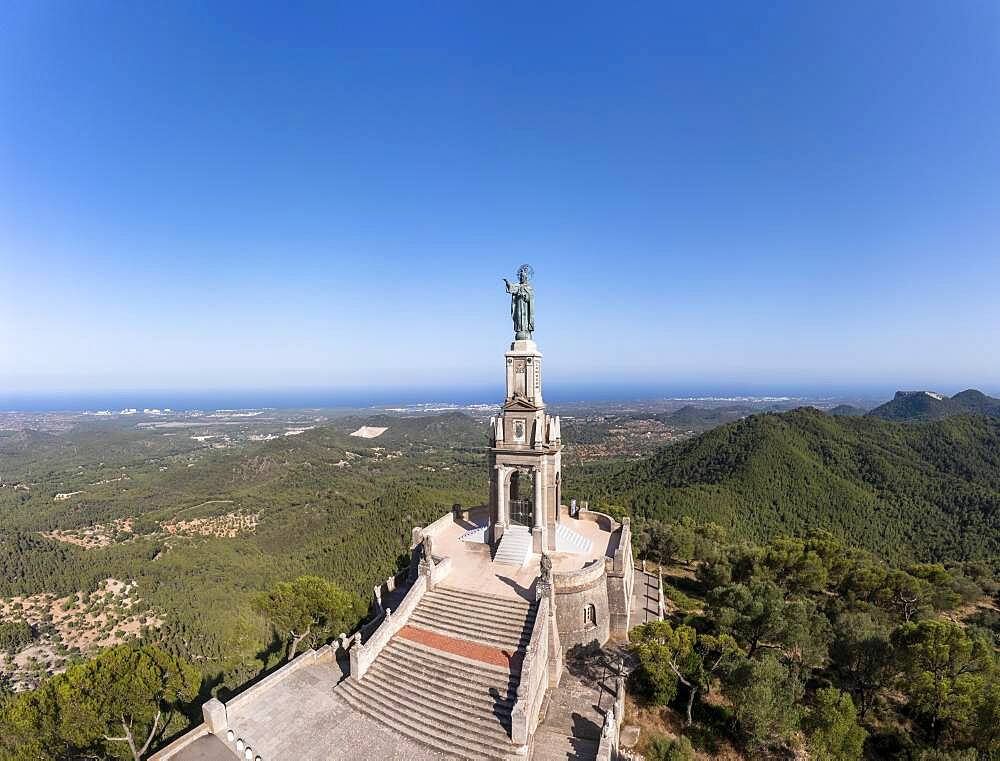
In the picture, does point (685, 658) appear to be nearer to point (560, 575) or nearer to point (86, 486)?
point (560, 575)

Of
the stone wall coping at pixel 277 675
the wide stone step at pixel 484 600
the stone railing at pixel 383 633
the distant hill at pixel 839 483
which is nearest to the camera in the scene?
the stone wall coping at pixel 277 675

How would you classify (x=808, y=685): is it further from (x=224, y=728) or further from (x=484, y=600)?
(x=224, y=728)

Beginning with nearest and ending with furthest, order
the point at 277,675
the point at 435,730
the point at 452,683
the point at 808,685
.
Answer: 1. the point at 435,730
2. the point at 452,683
3. the point at 277,675
4. the point at 808,685

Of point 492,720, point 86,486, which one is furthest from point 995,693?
point 86,486

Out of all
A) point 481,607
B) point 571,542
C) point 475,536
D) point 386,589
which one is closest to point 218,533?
point 386,589

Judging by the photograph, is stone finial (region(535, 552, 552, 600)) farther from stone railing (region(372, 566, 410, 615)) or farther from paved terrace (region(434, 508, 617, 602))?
stone railing (region(372, 566, 410, 615))

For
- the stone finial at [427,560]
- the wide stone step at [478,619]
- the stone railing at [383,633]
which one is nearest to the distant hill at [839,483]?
the stone finial at [427,560]

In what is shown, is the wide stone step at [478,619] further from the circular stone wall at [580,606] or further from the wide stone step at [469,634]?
the circular stone wall at [580,606]
